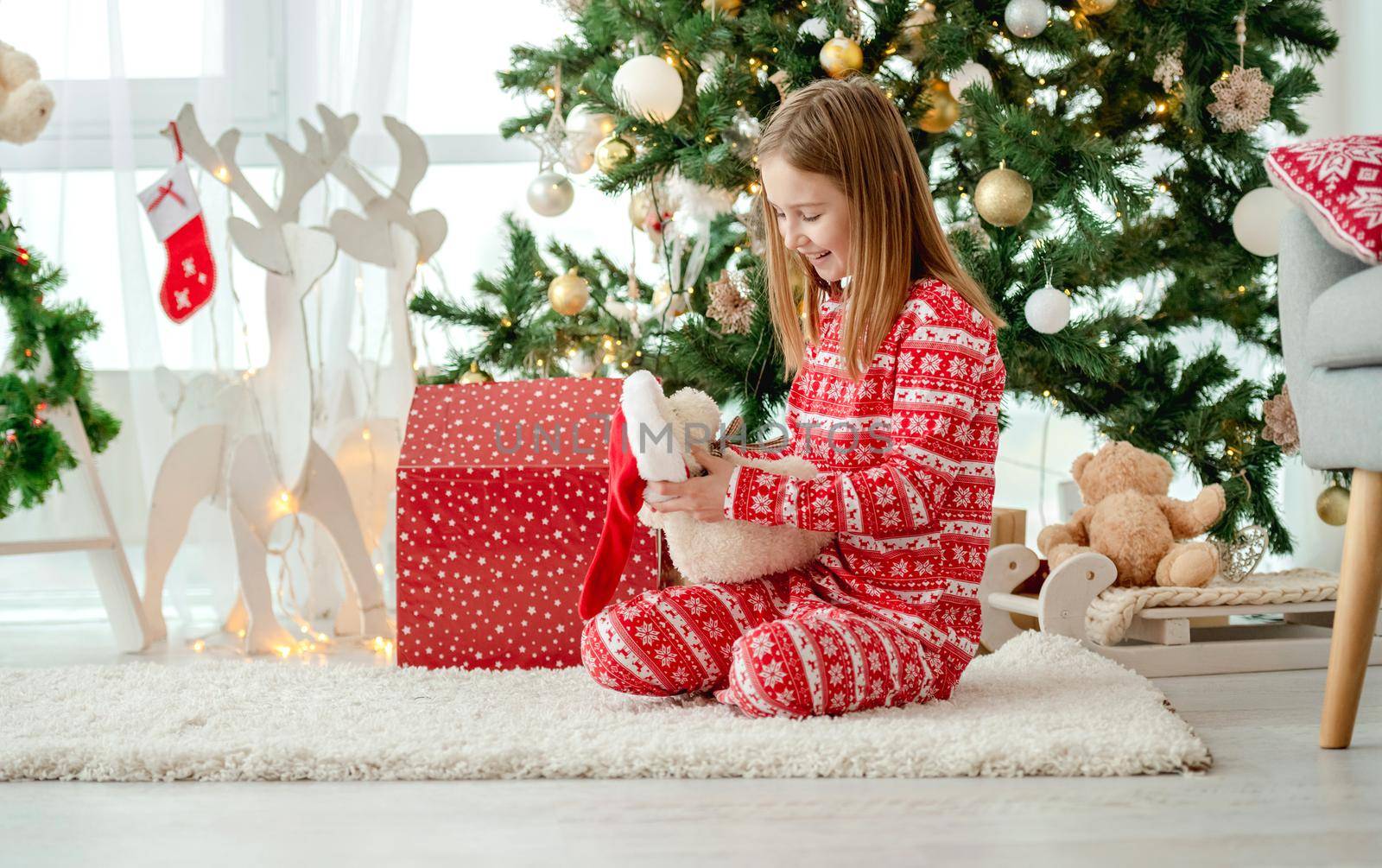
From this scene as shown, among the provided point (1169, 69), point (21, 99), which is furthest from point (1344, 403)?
point (21, 99)

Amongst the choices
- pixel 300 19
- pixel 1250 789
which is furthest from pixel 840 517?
pixel 300 19

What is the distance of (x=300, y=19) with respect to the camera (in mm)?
2127

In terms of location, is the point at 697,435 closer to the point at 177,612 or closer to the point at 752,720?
the point at 752,720

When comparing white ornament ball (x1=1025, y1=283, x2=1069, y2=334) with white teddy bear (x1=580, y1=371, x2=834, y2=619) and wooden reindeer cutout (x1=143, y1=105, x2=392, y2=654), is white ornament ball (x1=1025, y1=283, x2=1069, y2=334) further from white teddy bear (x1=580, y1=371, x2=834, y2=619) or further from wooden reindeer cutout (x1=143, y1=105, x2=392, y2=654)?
wooden reindeer cutout (x1=143, y1=105, x2=392, y2=654)

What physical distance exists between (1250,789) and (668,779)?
17.7 inches

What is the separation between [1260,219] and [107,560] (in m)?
1.66

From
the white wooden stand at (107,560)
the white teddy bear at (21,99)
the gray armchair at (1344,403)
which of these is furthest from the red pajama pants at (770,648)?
the white teddy bear at (21,99)

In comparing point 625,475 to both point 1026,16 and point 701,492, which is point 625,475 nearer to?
point 701,492

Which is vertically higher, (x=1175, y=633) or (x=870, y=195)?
(x=870, y=195)

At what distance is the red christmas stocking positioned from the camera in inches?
67.2

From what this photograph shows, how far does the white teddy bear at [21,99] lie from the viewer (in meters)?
1.62

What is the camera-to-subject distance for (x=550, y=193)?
1786 mm

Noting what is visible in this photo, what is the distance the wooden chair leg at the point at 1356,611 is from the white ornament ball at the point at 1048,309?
1.64 feet

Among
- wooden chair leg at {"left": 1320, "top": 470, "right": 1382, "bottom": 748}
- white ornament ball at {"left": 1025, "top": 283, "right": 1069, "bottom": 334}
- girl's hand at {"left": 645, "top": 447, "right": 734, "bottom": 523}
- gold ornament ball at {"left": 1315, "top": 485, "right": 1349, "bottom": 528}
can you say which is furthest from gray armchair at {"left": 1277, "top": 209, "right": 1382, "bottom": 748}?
gold ornament ball at {"left": 1315, "top": 485, "right": 1349, "bottom": 528}
